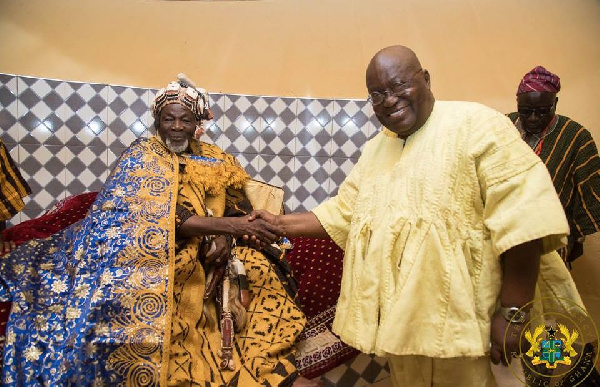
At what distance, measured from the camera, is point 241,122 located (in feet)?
15.9

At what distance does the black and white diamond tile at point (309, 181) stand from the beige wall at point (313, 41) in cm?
67

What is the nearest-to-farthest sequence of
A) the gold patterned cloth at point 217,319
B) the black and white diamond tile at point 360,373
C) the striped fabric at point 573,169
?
the gold patterned cloth at point 217,319 → the black and white diamond tile at point 360,373 → the striped fabric at point 573,169

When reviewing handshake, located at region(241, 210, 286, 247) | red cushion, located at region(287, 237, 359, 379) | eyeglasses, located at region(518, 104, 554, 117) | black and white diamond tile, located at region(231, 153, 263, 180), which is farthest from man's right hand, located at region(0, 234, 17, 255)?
eyeglasses, located at region(518, 104, 554, 117)

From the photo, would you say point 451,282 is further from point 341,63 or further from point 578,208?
point 341,63

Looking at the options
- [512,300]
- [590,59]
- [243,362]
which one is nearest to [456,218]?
[512,300]

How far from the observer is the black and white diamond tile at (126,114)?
181 inches

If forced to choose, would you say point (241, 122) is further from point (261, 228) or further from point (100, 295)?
point (100, 295)

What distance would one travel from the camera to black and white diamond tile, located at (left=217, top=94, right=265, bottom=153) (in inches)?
190

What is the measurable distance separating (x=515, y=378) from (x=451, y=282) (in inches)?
20.2

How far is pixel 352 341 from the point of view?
207cm

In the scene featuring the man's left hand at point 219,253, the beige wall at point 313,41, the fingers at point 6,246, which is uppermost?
the beige wall at point 313,41

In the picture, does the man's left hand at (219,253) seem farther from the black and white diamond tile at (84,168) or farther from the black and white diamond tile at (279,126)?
the black and white diamond tile at (84,168)

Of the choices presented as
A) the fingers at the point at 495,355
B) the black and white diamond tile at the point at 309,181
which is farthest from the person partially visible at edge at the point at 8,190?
the fingers at the point at 495,355

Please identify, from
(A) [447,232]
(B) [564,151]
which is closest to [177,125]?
(A) [447,232]
